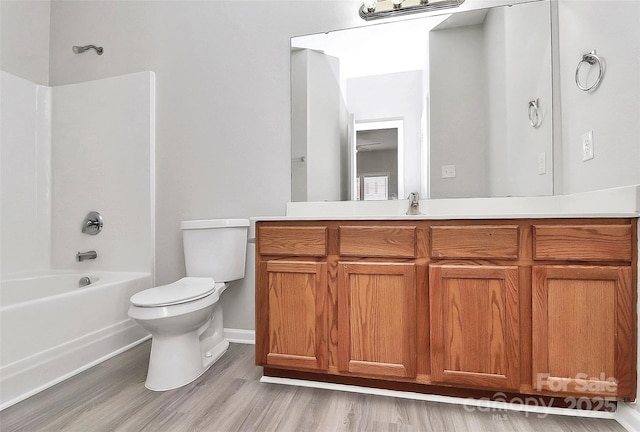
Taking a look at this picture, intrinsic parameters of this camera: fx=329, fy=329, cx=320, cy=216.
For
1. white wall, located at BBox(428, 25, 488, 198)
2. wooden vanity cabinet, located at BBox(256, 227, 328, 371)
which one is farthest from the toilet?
white wall, located at BBox(428, 25, 488, 198)

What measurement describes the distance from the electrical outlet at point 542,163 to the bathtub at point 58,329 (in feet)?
8.26

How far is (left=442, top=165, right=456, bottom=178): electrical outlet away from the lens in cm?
186

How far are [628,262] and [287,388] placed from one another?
150 centimetres

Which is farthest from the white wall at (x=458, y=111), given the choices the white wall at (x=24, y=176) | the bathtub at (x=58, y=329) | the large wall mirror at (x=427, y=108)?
the white wall at (x=24, y=176)

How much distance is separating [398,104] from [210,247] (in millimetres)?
1407

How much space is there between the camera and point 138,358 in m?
1.93

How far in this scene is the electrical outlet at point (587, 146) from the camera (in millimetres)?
1495

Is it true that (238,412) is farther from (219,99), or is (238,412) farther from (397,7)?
(397,7)

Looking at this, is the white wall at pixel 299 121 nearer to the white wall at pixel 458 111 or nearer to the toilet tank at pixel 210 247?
the toilet tank at pixel 210 247

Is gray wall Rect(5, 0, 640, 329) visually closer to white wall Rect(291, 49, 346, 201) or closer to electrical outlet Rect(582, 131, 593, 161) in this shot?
white wall Rect(291, 49, 346, 201)

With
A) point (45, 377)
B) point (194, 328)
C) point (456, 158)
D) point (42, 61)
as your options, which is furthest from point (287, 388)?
point (42, 61)

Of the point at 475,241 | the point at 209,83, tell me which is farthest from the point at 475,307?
the point at 209,83

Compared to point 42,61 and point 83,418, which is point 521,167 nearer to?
point 83,418

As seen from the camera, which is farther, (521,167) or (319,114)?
(319,114)
